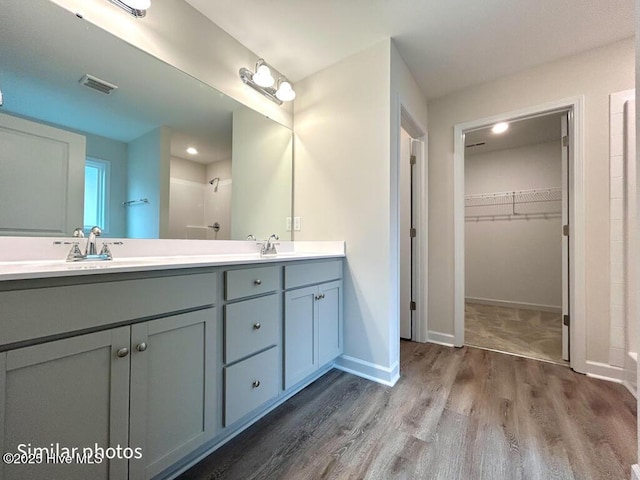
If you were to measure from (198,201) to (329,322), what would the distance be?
3.94ft

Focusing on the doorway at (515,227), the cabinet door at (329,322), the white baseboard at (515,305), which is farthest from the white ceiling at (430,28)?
the white baseboard at (515,305)

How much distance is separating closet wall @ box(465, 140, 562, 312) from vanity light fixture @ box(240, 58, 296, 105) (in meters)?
3.49

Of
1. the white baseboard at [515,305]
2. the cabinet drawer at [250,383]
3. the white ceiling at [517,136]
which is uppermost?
the white ceiling at [517,136]

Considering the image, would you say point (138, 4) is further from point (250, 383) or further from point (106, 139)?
point (250, 383)

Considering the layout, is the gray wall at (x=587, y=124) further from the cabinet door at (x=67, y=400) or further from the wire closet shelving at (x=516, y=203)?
the cabinet door at (x=67, y=400)

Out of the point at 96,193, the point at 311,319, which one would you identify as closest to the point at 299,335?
the point at 311,319

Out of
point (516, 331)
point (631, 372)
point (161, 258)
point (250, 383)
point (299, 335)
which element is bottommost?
point (516, 331)

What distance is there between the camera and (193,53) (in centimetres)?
159

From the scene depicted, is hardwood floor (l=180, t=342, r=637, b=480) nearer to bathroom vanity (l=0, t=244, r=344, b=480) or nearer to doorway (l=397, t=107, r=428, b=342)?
bathroom vanity (l=0, t=244, r=344, b=480)

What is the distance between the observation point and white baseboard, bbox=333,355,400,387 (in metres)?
1.75

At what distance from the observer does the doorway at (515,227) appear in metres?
3.42

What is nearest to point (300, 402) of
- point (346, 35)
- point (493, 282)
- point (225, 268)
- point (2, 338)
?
point (225, 268)

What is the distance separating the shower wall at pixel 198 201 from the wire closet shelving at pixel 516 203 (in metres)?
3.97

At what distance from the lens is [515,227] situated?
12.9 ft
